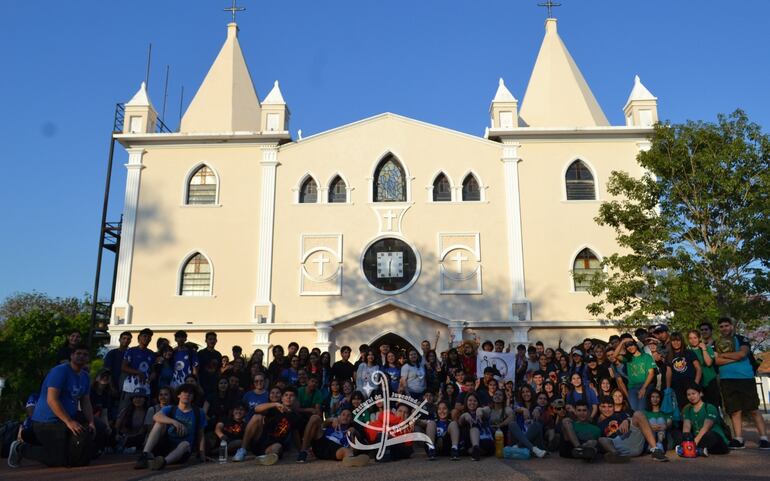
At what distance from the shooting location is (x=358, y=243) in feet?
59.5

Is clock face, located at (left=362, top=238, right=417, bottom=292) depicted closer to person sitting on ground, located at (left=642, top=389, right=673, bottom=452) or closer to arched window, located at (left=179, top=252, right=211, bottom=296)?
arched window, located at (left=179, top=252, right=211, bottom=296)

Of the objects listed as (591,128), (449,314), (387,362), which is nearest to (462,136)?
(591,128)

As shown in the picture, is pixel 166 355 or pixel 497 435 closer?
pixel 497 435

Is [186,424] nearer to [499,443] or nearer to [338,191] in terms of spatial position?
[499,443]

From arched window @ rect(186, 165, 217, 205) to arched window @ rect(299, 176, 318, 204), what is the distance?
256 cm

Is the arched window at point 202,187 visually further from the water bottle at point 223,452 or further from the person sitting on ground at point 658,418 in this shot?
the person sitting on ground at point 658,418

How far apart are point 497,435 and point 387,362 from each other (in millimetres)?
2531

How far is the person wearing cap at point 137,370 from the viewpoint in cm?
942

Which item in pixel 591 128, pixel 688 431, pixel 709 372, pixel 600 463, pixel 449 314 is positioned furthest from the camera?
pixel 591 128

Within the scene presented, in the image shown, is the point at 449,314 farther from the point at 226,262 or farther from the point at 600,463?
→ the point at 600,463

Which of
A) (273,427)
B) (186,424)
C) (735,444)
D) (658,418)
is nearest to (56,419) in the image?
(186,424)

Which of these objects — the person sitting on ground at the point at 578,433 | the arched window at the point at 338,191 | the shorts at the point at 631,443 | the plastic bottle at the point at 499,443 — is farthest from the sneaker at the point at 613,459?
the arched window at the point at 338,191

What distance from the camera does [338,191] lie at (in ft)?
61.8

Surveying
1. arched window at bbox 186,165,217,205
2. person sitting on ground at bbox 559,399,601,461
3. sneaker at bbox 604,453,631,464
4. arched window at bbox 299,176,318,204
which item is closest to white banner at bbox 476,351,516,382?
person sitting on ground at bbox 559,399,601,461
